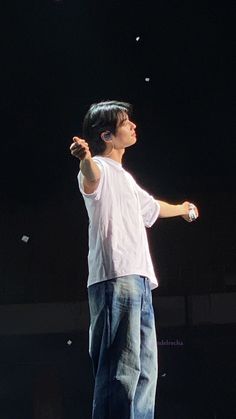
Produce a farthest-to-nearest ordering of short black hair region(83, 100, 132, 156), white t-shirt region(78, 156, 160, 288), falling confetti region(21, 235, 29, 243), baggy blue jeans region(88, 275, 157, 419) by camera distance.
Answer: falling confetti region(21, 235, 29, 243)
short black hair region(83, 100, 132, 156)
white t-shirt region(78, 156, 160, 288)
baggy blue jeans region(88, 275, 157, 419)

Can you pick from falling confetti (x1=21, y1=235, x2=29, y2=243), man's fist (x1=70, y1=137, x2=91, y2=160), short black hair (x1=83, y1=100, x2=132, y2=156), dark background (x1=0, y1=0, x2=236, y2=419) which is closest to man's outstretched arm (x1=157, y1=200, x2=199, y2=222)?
short black hair (x1=83, y1=100, x2=132, y2=156)

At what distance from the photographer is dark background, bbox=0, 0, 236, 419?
2.78 m

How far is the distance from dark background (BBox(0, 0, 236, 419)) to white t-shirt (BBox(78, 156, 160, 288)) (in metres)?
1.55

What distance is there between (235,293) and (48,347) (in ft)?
6.47

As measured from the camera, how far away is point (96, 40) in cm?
291

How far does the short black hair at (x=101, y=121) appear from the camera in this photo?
4.59ft

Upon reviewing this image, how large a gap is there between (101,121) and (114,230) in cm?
30

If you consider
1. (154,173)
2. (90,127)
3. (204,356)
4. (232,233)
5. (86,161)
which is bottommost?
(204,356)

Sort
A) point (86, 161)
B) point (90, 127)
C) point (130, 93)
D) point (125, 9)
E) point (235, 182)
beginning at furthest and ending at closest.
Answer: point (235, 182) < point (130, 93) < point (125, 9) < point (90, 127) < point (86, 161)

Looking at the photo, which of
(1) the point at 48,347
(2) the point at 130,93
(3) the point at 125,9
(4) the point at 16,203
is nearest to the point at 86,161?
(3) the point at 125,9

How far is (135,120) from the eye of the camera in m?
3.80

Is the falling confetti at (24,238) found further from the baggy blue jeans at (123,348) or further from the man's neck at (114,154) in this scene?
the baggy blue jeans at (123,348)

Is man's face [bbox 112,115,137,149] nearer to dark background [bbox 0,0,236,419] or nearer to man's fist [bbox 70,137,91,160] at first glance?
man's fist [bbox 70,137,91,160]

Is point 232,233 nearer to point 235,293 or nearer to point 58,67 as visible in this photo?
point 235,293
